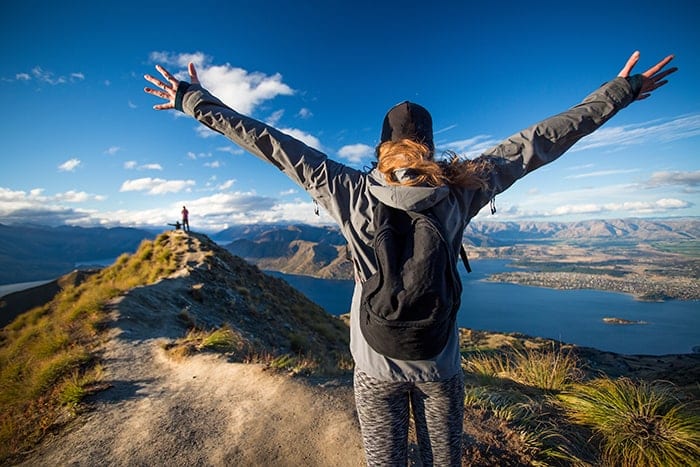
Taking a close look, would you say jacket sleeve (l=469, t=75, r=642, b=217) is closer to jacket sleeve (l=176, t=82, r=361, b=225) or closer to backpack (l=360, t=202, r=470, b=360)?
backpack (l=360, t=202, r=470, b=360)

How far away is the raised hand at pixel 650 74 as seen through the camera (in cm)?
206

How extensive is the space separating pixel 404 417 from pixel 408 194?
4.30 feet

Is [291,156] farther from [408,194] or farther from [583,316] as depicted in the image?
[583,316]

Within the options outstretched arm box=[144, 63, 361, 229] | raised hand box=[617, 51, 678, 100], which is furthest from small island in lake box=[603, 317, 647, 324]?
outstretched arm box=[144, 63, 361, 229]

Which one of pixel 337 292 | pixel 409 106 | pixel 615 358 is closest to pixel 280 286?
pixel 409 106

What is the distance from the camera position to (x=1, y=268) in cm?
19350

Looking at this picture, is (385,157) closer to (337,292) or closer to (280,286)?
(280,286)

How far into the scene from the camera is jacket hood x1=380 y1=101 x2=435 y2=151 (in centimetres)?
170

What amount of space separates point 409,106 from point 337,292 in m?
136

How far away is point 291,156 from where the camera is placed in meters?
1.70

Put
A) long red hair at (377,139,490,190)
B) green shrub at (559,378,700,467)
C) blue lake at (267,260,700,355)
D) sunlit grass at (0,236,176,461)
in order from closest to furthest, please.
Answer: long red hair at (377,139,490,190) → green shrub at (559,378,700,467) → sunlit grass at (0,236,176,461) → blue lake at (267,260,700,355)

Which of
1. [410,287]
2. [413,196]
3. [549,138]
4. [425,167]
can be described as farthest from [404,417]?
[549,138]

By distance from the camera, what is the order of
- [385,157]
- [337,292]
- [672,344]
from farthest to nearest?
1. [337,292]
2. [672,344]
3. [385,157]

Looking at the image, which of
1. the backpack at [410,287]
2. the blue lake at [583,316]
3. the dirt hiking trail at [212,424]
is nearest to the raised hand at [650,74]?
the backpack at [410,287]
